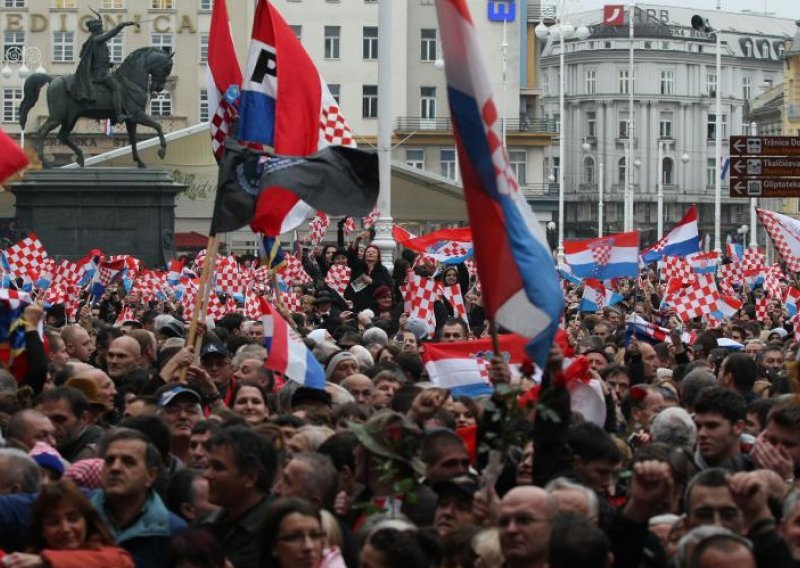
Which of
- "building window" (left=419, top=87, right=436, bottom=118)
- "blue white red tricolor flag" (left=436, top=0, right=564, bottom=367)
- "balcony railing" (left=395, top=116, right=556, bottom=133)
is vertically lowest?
"blue white red tricolor flag" (left=436, top=0, right=564, bottom=367)

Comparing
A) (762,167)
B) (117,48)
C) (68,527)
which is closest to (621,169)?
(117,48)

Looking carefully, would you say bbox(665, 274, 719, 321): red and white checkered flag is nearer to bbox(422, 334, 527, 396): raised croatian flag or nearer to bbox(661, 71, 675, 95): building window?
bbox(422, 334, 527, 396): raised croatian flag

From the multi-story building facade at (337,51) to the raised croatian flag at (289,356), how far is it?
76.4 meters

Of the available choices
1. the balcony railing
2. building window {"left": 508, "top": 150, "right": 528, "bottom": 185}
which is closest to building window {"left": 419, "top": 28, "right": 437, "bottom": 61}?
the balcony railing

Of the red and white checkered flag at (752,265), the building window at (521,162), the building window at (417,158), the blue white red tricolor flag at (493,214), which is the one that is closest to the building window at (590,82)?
the building window at (521,162)

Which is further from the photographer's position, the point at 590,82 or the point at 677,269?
the point at 590,82

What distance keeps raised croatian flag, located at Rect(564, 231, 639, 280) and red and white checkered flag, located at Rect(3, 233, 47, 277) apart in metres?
6.61

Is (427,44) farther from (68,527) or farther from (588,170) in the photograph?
(68,527)

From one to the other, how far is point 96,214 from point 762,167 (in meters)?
14.3

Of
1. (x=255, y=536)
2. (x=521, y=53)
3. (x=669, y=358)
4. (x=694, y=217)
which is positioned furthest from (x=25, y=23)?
(x=255, y=536)

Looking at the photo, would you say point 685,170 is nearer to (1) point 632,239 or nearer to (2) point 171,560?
(1) point 632,239

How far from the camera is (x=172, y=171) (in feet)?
232

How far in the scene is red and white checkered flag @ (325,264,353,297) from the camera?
1043 inches

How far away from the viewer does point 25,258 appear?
2761 centimetres
